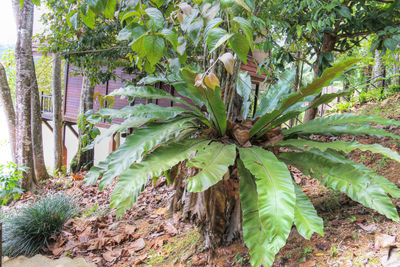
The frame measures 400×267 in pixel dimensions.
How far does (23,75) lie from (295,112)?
5.95 meters

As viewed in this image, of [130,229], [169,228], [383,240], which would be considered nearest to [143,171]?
[383,240]

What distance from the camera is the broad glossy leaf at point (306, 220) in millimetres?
1235

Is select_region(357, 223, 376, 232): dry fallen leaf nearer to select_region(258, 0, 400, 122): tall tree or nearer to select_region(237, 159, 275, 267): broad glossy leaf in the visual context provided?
select_region(237, 159, 275, 267): broad glossy leaf

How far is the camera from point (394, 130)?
320 cm

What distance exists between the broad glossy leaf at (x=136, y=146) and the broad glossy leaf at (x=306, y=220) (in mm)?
845

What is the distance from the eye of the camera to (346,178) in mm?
1433

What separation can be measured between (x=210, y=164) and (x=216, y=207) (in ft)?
1.80

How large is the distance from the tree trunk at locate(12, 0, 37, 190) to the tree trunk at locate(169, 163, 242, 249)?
189 inches

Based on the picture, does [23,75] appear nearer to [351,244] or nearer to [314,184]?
[314,184]

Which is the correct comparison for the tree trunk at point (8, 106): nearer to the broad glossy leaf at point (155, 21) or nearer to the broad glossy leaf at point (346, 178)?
the broad glossy leaf at point (155, 21)

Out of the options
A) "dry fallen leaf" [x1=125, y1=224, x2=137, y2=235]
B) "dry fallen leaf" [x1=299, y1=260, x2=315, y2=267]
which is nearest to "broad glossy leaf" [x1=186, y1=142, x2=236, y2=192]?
"dry fallen leaf" [x1=299, y1=260, x2=315, y2=267]

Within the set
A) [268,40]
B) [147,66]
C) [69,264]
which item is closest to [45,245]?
[69,264]

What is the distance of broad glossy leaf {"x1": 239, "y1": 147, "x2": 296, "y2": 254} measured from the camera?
44.3 inches

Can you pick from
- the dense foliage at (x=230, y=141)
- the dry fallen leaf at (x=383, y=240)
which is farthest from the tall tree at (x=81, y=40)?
the dry fallen leaf at (x=383, y=240)
